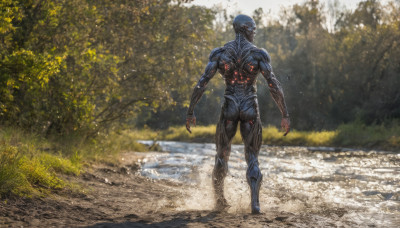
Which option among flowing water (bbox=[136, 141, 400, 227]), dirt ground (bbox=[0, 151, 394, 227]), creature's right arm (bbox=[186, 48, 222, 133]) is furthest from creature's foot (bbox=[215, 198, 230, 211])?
creature's right arm (bbox=[186, 48, 222, 133])

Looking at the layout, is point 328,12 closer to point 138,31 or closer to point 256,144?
point 138,31

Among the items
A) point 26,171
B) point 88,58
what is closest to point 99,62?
point 88,58

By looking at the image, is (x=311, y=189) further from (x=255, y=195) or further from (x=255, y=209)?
(x=255, y=209)

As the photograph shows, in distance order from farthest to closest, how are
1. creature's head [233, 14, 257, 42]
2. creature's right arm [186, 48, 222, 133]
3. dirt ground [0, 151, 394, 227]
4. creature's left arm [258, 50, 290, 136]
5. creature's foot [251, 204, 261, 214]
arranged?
creature's head [233, 14, 257, 42], creature's right arm [186, 48, 222, 133], creature's left arm [258, 50, 290, 136], creature's foot [251, 204, 261, 214], dirt ground [0, 151, 394, 227]

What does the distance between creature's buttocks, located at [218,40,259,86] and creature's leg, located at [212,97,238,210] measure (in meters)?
0.36

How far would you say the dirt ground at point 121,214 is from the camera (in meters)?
4.78

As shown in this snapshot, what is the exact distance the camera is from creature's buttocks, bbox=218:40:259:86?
20.0ft

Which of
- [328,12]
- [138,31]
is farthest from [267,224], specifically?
[328,12]

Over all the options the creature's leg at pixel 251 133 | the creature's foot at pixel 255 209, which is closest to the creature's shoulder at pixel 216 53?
the creature's leg at pixel 251 133

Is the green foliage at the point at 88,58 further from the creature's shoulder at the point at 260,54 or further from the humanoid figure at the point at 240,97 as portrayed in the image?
the creature's shoulder at the point at 260,54

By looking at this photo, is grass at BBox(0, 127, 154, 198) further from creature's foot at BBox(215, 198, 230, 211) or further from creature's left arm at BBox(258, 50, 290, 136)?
creature's left arm at BBox(258, 50, 290, 136)

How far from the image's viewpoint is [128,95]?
13.8 metres

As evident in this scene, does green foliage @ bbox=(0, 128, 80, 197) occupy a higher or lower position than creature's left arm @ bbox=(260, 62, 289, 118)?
lower

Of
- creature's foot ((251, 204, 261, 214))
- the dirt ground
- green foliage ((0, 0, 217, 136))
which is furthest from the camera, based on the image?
green foliage ((0, 0, 217, 136))
